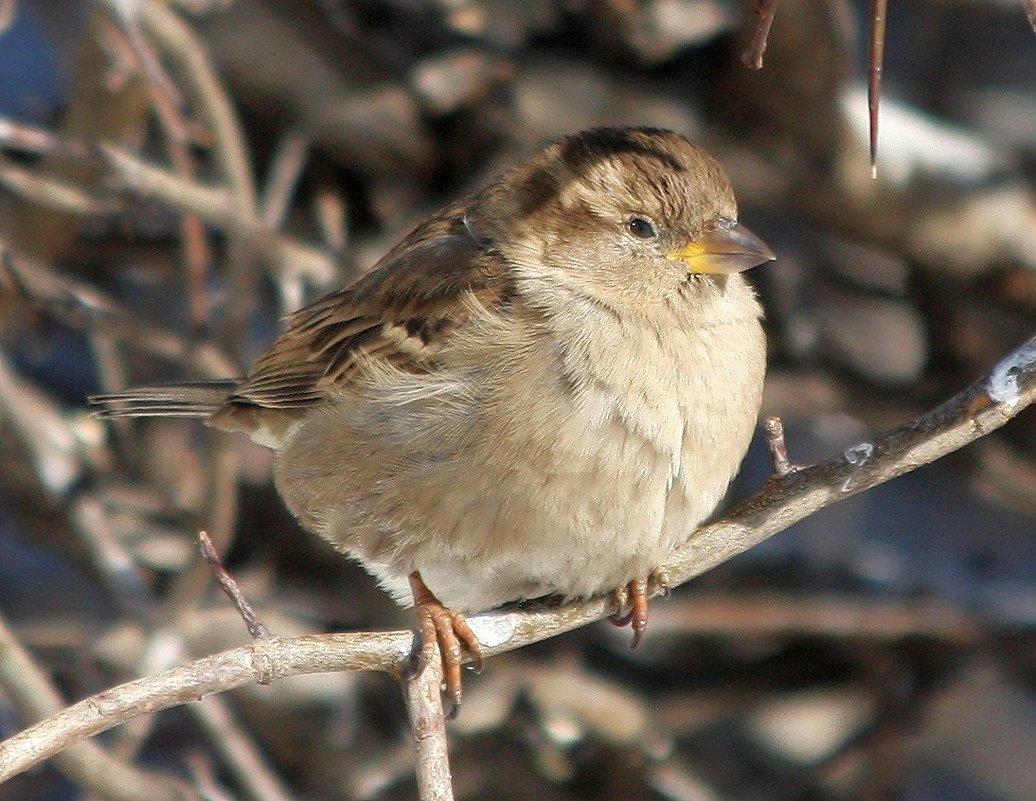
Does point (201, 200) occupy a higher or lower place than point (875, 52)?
lower

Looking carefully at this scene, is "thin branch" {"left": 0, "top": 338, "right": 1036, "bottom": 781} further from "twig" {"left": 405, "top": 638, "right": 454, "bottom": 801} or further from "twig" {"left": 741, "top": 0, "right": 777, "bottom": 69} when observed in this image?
"twig" {"left": 741, "top": 0, "right": 777, "bottom": 69}

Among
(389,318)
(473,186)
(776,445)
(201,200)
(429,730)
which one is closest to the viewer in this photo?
(429,730)

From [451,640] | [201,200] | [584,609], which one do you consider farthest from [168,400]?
[584,609]

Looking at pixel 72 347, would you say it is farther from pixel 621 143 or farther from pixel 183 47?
pixel 621 143

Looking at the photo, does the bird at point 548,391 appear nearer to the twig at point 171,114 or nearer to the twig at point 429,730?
the twig at point 429,730

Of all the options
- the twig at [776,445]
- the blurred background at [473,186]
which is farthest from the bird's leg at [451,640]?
the blurred background at [473,186]

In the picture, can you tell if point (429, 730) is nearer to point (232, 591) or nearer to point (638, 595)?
point (232, 591)
